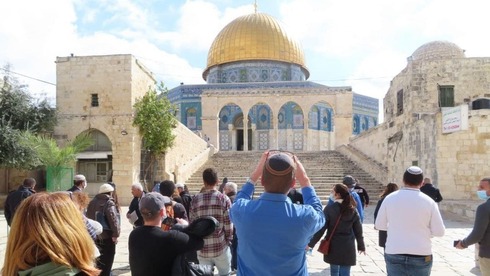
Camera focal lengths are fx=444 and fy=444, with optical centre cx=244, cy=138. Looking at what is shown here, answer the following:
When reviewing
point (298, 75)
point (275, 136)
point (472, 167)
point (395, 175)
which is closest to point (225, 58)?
point (298, 75)

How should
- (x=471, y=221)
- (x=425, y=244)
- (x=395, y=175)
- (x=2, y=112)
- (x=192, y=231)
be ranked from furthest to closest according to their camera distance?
(x=395, y=175), (x=2, y=112), (x=471, y=221), (x=425, y=244), (x=192, y=231)

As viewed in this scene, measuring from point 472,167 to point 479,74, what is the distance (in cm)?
436

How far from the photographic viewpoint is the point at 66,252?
161 centimetres

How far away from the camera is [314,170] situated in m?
20.6

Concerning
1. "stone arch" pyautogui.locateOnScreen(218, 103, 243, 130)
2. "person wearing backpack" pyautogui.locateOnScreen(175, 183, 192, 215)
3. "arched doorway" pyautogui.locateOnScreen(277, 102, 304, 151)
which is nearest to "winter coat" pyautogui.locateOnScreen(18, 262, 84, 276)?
"person wearing backpack" pyautogui.locateOnScreen(175, 183, 192, 215)

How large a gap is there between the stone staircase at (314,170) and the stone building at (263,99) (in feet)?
18.8

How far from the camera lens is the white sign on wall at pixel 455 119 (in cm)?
1289

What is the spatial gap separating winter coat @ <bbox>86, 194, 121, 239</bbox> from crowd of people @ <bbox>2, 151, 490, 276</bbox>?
1 cm

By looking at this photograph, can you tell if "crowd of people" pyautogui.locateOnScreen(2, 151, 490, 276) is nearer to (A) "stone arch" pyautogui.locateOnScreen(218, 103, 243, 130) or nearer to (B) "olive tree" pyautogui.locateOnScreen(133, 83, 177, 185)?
(B) "olive tree" pyautogui.locateOnScreen(133, 83, 177, 185)

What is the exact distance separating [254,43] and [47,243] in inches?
1419

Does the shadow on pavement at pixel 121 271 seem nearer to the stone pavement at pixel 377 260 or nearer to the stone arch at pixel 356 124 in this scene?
the stone pavement at pixel 377 260

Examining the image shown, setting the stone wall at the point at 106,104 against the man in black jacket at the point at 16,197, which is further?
the stone wall at the point at 106,104

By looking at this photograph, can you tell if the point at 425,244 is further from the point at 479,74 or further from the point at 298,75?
the point at 298,75

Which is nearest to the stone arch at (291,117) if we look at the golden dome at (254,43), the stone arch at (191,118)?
the golden dome at (254,43)
